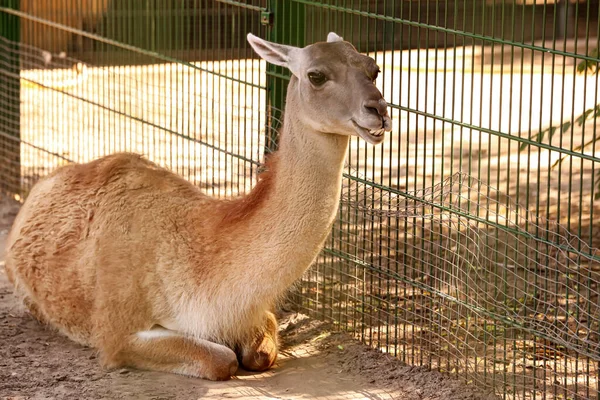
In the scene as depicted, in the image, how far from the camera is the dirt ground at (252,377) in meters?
5.22

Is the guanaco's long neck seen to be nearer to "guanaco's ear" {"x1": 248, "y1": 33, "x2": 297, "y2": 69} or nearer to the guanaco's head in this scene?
the guanaco's head

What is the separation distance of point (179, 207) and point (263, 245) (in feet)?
2.51

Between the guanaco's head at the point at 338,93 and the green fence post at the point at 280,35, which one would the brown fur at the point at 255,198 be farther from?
the green fence post at the point at 280,35

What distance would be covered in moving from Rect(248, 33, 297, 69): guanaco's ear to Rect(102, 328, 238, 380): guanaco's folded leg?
1484 mm

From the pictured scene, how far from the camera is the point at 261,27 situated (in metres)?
6.70

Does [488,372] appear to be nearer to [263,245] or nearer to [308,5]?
[263,245]

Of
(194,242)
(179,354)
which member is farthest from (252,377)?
(194,242)

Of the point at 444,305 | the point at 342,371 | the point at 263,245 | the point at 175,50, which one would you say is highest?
the point at 175,50

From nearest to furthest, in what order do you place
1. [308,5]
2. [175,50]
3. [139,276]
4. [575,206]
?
[139,276], [308,5], [175,50], [575,206]

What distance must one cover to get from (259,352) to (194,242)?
0.68 m

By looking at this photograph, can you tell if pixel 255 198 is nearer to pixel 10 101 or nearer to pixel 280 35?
pixel 280 35

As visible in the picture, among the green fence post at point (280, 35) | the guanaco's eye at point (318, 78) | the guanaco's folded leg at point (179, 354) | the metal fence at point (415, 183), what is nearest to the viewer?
the guanaco's eye at point (318, 78)

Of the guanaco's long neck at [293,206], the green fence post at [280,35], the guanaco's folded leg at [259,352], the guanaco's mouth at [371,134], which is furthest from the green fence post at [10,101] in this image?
the guanaco's mouth at [371,134]

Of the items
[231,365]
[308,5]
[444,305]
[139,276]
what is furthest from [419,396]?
[308,5]
